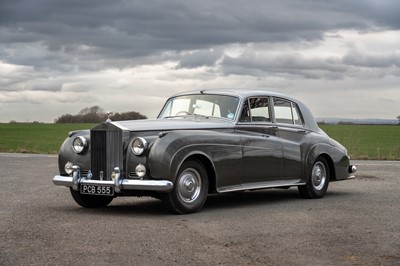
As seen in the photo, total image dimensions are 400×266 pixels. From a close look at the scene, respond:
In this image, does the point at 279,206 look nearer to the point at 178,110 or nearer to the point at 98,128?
the point at 178,110

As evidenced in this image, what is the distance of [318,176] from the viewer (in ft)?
41.1

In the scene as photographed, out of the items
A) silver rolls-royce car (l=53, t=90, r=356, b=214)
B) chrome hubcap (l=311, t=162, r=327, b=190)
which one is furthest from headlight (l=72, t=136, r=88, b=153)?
chrome hubcap (l=311, t=162, r=327, b=190)

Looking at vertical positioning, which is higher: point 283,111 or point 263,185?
point 283,111

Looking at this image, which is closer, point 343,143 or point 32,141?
point 343,143

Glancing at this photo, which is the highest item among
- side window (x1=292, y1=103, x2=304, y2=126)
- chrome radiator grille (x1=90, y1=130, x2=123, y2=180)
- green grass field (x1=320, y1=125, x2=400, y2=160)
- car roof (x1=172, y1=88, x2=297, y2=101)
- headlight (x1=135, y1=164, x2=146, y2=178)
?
car roof (x1=172, y1=88, x2=297, y2=101)

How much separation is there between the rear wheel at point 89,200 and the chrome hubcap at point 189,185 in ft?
5.42

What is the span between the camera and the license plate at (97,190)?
952 cm

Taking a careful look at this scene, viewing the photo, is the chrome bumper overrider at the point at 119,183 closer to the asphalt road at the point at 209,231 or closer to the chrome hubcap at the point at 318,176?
the asphalt road at the point at 209,231

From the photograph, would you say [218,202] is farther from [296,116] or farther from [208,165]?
[296,116]

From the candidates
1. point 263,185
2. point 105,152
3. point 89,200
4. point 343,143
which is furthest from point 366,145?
point 105,152

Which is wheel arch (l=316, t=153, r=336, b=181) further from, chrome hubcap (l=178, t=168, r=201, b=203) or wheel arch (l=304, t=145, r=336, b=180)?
chrome hubcap (l=178, t=168, r=201, b=203)

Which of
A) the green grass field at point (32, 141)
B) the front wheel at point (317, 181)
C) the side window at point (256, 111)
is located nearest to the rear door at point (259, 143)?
the side window at point (256, 111)

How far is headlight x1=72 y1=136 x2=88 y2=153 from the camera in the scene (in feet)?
33.2

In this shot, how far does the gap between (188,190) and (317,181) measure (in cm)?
356
